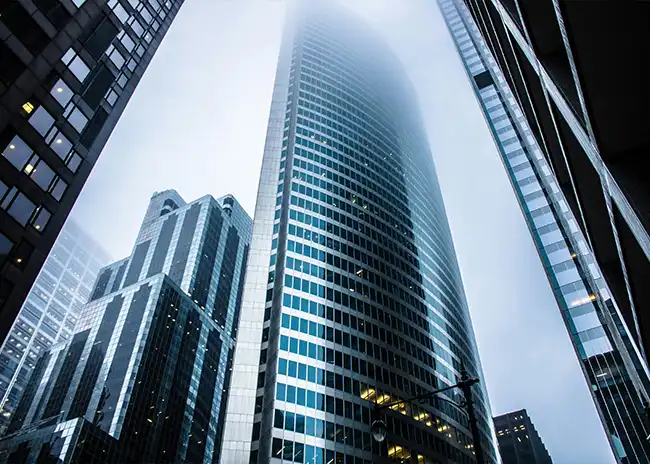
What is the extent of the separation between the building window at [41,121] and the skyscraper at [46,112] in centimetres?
7

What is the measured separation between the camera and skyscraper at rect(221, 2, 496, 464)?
7150 centimetres

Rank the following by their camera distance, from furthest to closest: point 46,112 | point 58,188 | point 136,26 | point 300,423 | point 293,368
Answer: point 293,368 → point 300,423 → point 136,26 → point 58,188 → point 46,112

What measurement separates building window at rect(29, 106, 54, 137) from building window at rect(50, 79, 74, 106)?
6.50 ft

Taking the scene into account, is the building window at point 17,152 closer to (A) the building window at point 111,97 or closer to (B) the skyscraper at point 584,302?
(A) the building window at point 111,97

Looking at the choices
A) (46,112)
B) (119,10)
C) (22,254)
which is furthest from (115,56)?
(22,254)

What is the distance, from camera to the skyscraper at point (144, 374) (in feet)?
348

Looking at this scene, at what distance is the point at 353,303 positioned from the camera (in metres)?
90.5

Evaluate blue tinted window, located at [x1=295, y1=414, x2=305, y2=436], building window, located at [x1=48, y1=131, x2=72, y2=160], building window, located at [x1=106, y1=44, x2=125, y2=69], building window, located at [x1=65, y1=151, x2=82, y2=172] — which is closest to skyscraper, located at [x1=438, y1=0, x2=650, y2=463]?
building window, located at [x1=48, y1=131, x2=72, y2=160]

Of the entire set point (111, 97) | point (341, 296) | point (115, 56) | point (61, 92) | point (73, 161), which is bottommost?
point (73, 161)

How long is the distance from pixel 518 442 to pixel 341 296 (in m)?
127

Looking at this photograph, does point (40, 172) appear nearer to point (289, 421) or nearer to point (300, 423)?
point (289, 421)

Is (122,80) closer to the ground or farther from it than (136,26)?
closer to the ground

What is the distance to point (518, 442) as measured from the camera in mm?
173750

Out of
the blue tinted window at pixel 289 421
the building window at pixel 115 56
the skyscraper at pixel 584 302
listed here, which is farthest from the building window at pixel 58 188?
the blue tinted window at pixel 289 421
